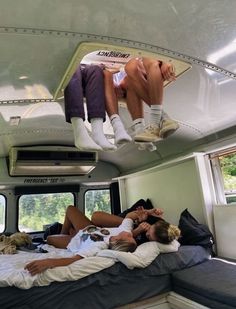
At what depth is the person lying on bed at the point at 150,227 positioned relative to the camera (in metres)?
2.14

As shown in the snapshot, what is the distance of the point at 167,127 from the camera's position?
5.06ft

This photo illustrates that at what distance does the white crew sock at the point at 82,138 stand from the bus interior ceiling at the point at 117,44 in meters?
Answer: 0.30

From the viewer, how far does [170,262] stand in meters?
2.08

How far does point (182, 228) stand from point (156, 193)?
103 centimetres

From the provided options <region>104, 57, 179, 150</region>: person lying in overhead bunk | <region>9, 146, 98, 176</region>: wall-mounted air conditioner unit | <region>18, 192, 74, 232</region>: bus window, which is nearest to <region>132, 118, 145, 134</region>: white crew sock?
<region>104, 57, 179, 150</region>: person lying in overhead bunk

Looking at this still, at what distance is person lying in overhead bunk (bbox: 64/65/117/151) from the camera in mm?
1546

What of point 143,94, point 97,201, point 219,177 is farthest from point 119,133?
point 97,201

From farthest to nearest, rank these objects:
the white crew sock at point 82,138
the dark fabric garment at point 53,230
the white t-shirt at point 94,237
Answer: the dark fabric garment at point 53,230
the white t-shirt at point 94,237
the white crew sock at point 82,138

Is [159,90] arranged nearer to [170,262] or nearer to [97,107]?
[97,107]

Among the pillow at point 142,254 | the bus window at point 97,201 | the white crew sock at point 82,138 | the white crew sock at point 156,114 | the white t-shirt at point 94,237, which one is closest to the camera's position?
the white crew sock at point 82,138

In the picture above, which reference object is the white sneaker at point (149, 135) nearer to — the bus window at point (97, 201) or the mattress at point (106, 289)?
the mattress at point (106, 289)

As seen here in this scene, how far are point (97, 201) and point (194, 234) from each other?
252cm

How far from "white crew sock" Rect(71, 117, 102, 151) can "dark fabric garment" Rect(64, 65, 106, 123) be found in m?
0.04

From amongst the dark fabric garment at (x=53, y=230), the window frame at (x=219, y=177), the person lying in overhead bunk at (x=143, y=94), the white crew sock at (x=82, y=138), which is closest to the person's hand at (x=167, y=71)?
the person lying in overhead bunk at (x=143, y=94)
